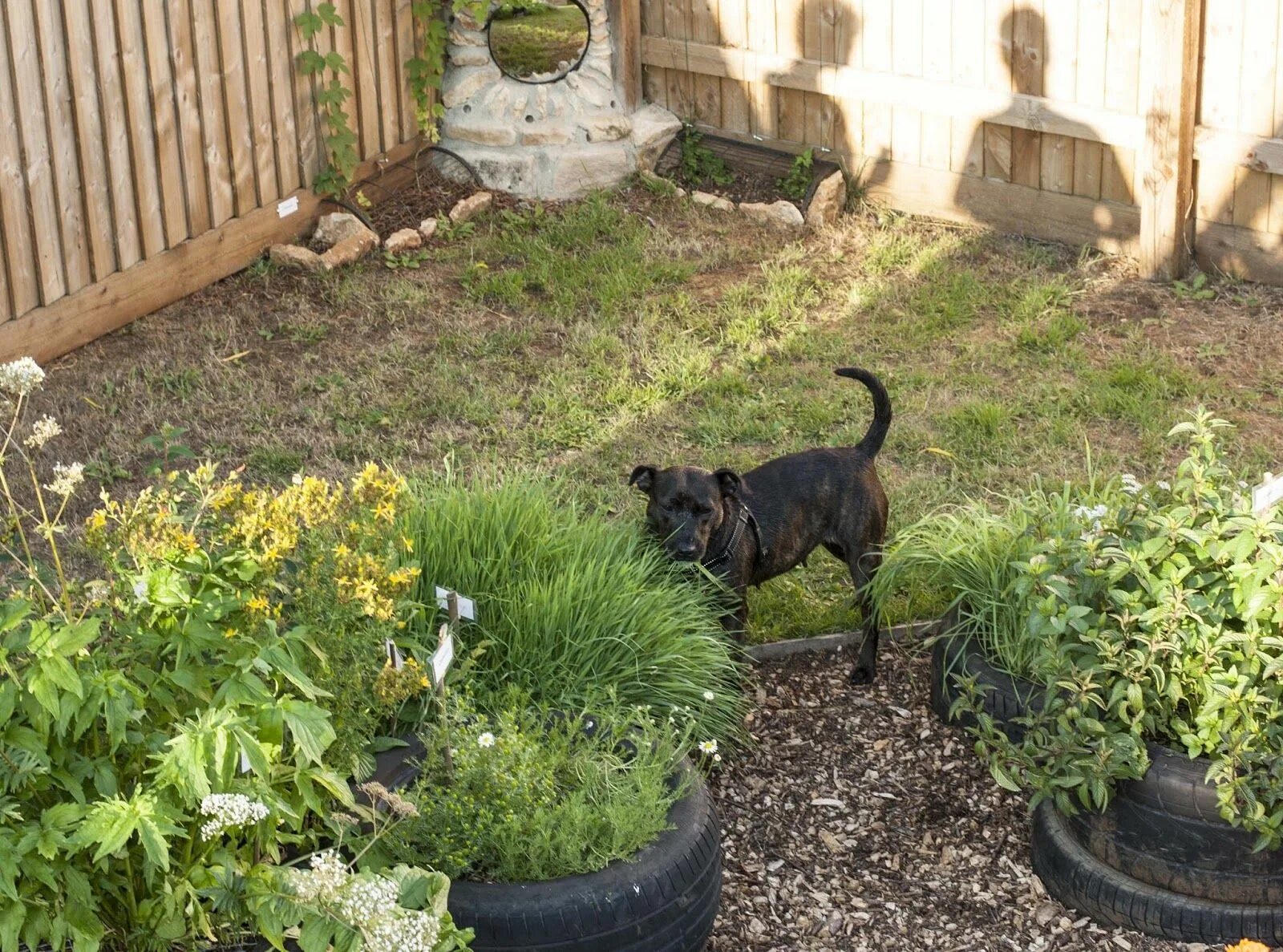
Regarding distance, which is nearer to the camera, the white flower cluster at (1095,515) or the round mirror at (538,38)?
the white flower cluster at (1095,515)

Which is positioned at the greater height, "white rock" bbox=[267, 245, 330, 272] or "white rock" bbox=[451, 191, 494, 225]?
"white rock" bbox=[451, 191, 494, 225]

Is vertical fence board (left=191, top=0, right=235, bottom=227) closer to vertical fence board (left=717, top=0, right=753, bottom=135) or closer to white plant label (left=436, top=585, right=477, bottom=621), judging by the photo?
vertical fence board (left=717, top=0, right=753, bottom=135)

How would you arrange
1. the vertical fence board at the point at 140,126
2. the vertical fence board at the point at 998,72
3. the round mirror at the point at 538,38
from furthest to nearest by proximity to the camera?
the round mirror at the point at 538,38 < the vertical fence board at the point at 998,72 < the vertical fence board at the point at 140,126

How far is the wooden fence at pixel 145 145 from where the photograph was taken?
7.37m

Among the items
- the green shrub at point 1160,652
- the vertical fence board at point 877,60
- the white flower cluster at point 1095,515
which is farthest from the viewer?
the vertical fence board at point 877,60

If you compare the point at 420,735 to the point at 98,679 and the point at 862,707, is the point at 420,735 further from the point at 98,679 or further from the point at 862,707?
the point at 862,707

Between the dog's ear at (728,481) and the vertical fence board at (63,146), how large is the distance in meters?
3.97

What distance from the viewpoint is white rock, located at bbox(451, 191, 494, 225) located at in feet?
30.5

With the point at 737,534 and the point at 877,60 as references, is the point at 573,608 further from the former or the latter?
the point at 877,60

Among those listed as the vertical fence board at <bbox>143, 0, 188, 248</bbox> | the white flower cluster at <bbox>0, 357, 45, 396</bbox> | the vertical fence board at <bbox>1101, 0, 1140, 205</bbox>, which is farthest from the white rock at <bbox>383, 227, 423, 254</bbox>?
the white flower cluster at <bbox>0, 357, 45, 396</bbox>

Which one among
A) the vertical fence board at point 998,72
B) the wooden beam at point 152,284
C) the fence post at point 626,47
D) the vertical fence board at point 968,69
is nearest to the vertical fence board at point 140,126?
the wooden beam at point 152,284

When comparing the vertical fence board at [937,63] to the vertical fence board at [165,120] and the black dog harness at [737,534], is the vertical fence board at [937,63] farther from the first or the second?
the black dog harness at [737,534]

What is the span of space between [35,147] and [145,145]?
64 centimetres

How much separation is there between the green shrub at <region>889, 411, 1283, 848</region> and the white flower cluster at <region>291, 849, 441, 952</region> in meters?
1.75
